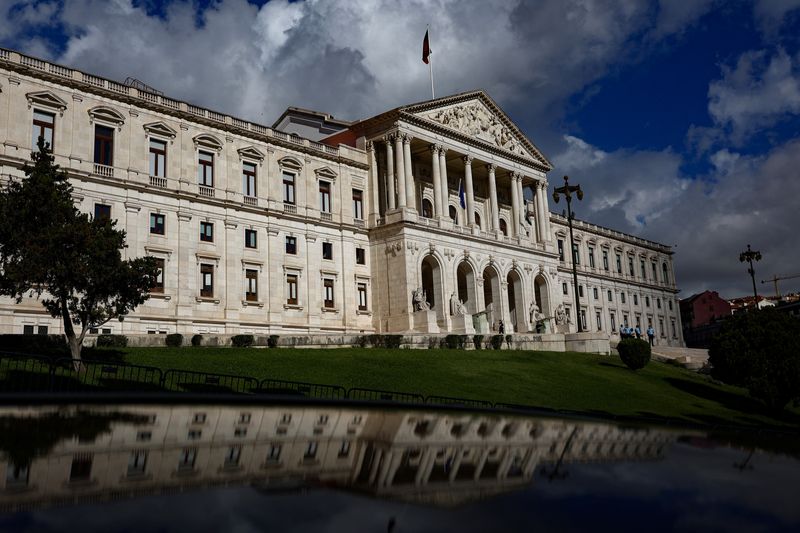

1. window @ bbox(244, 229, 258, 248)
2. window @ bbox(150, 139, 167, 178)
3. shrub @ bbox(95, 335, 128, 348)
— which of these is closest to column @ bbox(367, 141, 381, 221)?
window @ bbox(244, 229, 258, 248)

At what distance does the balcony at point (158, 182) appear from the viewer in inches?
1644

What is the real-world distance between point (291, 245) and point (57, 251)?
2561 centimetres

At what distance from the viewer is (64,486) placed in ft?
12.4

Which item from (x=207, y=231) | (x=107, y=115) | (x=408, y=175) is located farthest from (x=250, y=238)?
(x=408, y=175)

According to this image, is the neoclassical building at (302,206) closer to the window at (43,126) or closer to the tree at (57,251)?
the window at (43,126)

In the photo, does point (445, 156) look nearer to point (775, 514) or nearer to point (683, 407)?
point (683, 407)

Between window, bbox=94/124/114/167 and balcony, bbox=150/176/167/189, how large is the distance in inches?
99.9

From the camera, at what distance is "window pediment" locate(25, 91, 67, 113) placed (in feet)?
122

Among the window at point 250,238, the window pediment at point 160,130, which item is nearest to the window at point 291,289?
the window at point 250,238

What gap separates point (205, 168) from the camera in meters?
45.2

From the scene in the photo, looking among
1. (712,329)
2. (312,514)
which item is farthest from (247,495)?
(712,329)

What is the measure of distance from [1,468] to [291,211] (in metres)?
45.7

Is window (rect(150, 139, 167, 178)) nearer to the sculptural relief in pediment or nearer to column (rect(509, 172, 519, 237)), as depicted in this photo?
the sculptural relief in pediment

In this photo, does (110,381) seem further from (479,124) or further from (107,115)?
(479,124)
